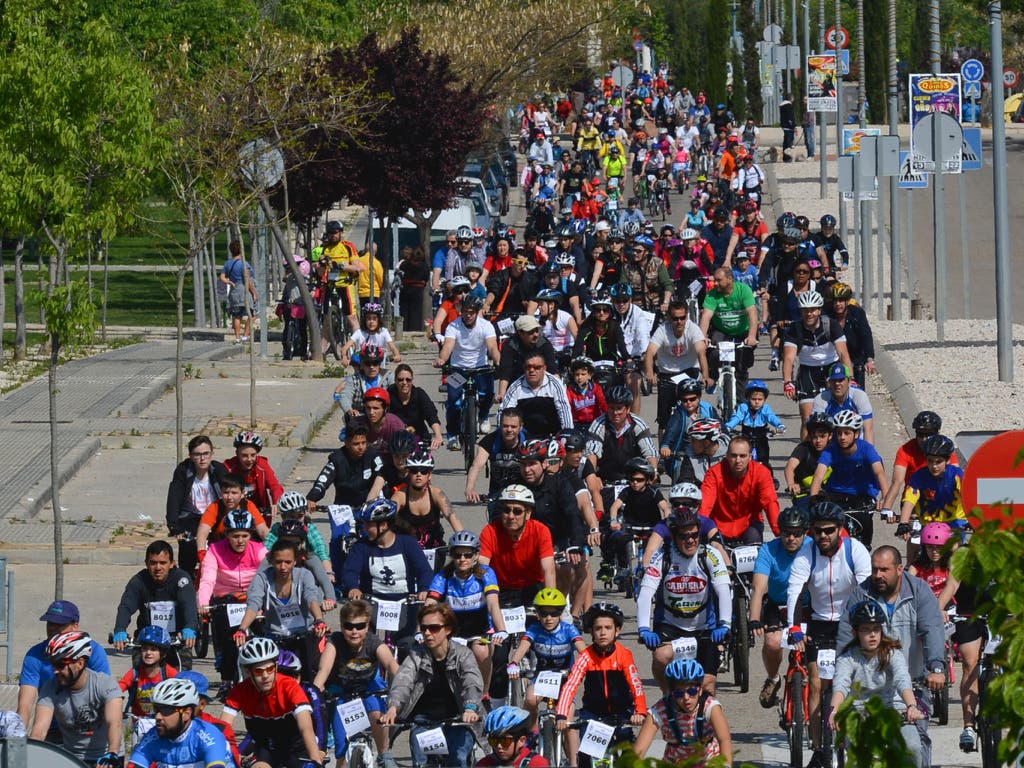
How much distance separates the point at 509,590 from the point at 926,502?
119 inches

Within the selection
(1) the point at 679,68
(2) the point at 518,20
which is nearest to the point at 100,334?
(2) the point at 518,20

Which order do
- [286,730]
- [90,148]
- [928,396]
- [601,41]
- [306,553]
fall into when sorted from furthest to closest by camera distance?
[601,41]
[928,396]
[90,148]
[306,553]
[286,730]

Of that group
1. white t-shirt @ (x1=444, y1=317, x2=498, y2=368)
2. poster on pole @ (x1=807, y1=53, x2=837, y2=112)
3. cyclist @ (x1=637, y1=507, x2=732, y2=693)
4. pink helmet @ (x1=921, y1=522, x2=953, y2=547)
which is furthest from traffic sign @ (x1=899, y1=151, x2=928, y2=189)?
cyclist @ (x1=637, y1=507, x2=732, y2=693)

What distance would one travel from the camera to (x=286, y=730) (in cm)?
1132

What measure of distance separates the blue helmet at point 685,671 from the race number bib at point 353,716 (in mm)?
1707

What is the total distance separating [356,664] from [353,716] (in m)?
0.55

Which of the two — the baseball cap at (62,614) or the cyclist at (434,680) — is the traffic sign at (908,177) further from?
the baseball cap at (62,614)

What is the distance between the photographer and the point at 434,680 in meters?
11.8

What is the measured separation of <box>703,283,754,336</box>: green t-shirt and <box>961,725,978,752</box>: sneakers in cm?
1002

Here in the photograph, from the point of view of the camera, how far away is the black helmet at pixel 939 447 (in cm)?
1446

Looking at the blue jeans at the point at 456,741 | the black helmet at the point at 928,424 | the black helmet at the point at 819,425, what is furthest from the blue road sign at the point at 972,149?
the blue jeans at the point at 456,741

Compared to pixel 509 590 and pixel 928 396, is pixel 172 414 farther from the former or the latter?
pixel 509 590

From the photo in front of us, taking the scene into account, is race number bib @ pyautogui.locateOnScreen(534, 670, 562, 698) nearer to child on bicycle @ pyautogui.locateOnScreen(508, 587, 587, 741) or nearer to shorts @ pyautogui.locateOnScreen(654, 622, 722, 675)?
child on bicycle @ pyautogui.locateOnScreen(508, 587, 587, 741)

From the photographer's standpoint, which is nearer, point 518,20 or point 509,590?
point 509,590
